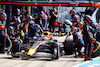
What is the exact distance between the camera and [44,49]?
8.71m

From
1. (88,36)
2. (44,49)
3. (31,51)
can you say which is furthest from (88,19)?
(31,51)

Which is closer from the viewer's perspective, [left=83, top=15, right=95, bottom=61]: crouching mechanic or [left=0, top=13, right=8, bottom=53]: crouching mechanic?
[left=83, top=15, right=95, bottom=61]: crouching mechanic

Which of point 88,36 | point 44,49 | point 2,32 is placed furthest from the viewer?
point 2,32

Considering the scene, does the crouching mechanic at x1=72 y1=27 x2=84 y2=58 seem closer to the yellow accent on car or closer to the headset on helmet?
the headset on helmet

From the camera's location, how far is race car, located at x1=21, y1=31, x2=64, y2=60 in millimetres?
8039

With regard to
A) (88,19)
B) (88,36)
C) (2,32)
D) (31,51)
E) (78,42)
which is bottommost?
(31,51)

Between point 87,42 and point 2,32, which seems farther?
point 2,32

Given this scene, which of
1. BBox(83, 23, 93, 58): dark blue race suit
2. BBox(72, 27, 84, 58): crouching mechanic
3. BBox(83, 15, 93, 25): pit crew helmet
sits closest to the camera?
BBox(83, 15, 93, 25): pit crew helmet

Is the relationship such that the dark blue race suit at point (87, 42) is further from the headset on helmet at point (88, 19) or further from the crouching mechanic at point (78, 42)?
the crouching mechanic at point (78, 42)

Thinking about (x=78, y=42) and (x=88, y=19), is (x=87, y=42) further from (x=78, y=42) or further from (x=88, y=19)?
(x=78, y=42)

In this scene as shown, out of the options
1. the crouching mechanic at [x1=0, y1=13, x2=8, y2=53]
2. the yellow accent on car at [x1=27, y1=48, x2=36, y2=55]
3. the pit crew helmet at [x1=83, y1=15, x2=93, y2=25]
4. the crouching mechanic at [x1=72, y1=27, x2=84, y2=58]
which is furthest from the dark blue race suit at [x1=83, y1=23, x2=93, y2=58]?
the crouching mechanic at [x1=0, y1=13, x2=8, y2=53]

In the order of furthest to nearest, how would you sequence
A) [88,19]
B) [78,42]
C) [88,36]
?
[78,42] → [88,36] → [88,19]

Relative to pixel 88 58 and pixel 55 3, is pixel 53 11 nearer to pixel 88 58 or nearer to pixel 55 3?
pixel 55 3

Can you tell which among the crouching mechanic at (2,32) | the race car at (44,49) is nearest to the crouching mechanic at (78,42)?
the race car at (44,49)
